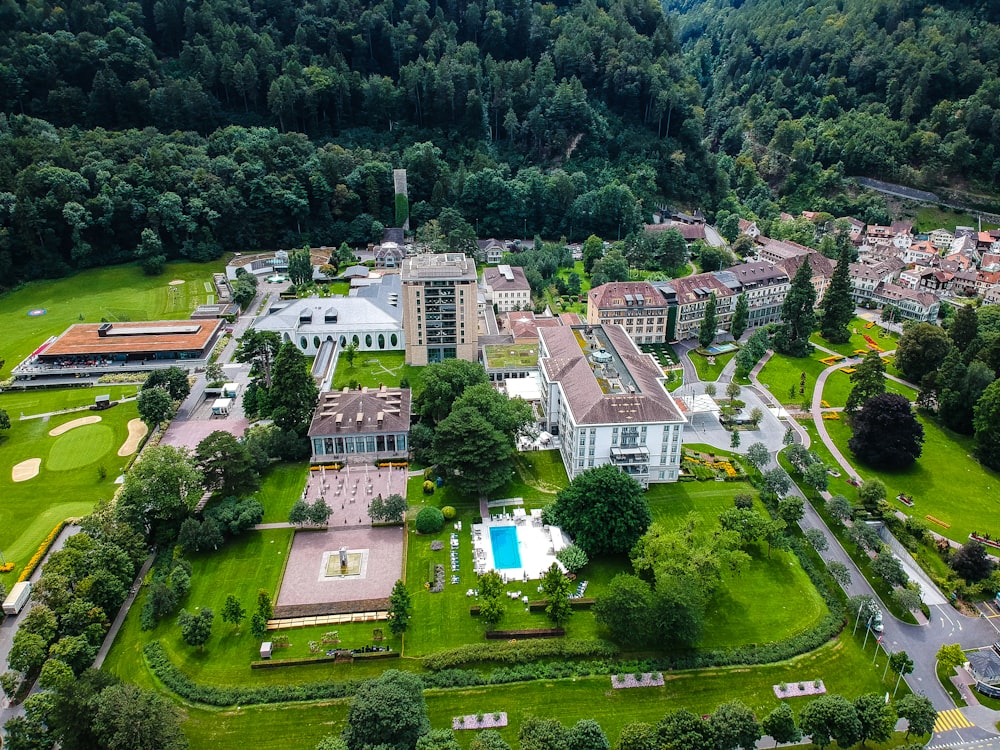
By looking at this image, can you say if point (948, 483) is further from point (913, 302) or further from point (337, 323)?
A: point (337, 323)

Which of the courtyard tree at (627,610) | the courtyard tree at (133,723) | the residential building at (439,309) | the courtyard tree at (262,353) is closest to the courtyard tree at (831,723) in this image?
the courtyard tree at (627,610)

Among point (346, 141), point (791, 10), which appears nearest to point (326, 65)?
point (346, 141)

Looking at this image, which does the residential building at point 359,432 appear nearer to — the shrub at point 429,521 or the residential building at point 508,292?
the shrub at point 429,521

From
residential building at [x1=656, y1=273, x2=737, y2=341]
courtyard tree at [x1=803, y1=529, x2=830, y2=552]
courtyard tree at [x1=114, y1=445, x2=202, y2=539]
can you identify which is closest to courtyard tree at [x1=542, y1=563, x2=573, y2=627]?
courtyard tree at [x1=803, y1=529, x2=830, y2=552]

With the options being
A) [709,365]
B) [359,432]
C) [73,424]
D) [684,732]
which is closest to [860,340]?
[709,365]

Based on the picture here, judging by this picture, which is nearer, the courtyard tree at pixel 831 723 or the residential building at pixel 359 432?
the courtyard tree at pixel 831 723

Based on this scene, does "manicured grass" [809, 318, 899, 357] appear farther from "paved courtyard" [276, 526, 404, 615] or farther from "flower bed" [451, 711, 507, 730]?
"flower bed" [451, 711, 507, 730]

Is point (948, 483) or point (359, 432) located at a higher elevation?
point (359, 432)
